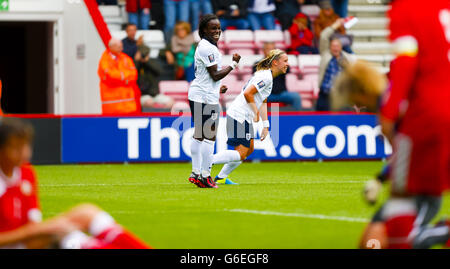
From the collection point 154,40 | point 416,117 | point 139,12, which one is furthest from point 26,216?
point 139,12

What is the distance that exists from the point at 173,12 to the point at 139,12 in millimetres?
978

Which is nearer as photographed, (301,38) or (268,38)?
(301,38)

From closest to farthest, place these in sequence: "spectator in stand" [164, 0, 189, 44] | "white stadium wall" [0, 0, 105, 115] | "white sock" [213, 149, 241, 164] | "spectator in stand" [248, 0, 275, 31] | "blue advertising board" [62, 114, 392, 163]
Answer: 1. "white sock" [213, 149, 241, 164]
2. "blue advertising board" [62, 114, 392, 163]
3. "spectator in stand" [164, 0, 189, 44]
4. "white stadium wall" [0, 0, 105, 115]
5. "spectator in stand" [248, 0, 275, 31]

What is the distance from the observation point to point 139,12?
23.0 metres

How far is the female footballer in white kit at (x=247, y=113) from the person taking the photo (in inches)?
538

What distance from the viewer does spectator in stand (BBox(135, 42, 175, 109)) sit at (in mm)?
21016

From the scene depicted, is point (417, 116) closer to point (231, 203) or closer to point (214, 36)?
point (231, 203)

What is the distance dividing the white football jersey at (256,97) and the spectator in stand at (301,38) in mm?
9519

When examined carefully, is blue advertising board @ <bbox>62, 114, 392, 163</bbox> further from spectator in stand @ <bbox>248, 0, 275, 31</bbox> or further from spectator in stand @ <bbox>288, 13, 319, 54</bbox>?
spectator in stand @ <bbox>248, 0, 275, 31</bbox>

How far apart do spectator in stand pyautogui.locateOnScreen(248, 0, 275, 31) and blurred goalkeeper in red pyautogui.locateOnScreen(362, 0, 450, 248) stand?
17.9 meters

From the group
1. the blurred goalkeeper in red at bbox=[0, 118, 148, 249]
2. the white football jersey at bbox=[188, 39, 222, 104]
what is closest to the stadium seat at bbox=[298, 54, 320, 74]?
the white football jersey at bbox=[188, 39, 222, 104]

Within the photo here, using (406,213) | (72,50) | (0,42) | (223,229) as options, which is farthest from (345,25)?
(406,213)
